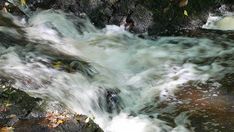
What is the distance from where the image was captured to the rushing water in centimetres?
637

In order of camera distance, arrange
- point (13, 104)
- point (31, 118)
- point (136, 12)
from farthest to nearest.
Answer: point (136, 12), point (13, 104), point (31, 118)

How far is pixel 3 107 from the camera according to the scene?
16.0 feet

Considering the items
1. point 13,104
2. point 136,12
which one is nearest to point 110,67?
point 136,12

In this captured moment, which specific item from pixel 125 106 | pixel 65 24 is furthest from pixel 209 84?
pixel 65 24

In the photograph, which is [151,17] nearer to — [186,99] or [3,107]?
[186,99]

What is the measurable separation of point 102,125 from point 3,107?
67.7 inches

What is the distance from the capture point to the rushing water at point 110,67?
637 cm

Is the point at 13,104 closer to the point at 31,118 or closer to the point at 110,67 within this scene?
the point at 31,118

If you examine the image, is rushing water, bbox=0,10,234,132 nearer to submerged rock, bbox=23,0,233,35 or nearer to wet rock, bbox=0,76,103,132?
submerged rock, bbox=23,0,233,35

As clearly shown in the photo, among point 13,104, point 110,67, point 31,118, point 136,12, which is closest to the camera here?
point 31,118

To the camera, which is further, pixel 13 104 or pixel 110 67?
pixel 110 67

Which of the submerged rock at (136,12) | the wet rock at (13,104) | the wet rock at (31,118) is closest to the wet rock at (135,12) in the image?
the submerged rock at (136,12)

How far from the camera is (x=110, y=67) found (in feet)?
26.9

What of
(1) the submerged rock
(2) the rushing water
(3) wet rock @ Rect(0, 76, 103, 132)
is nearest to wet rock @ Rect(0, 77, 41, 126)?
(3) wet rock @ Rect(0, 76, 103, 132)
